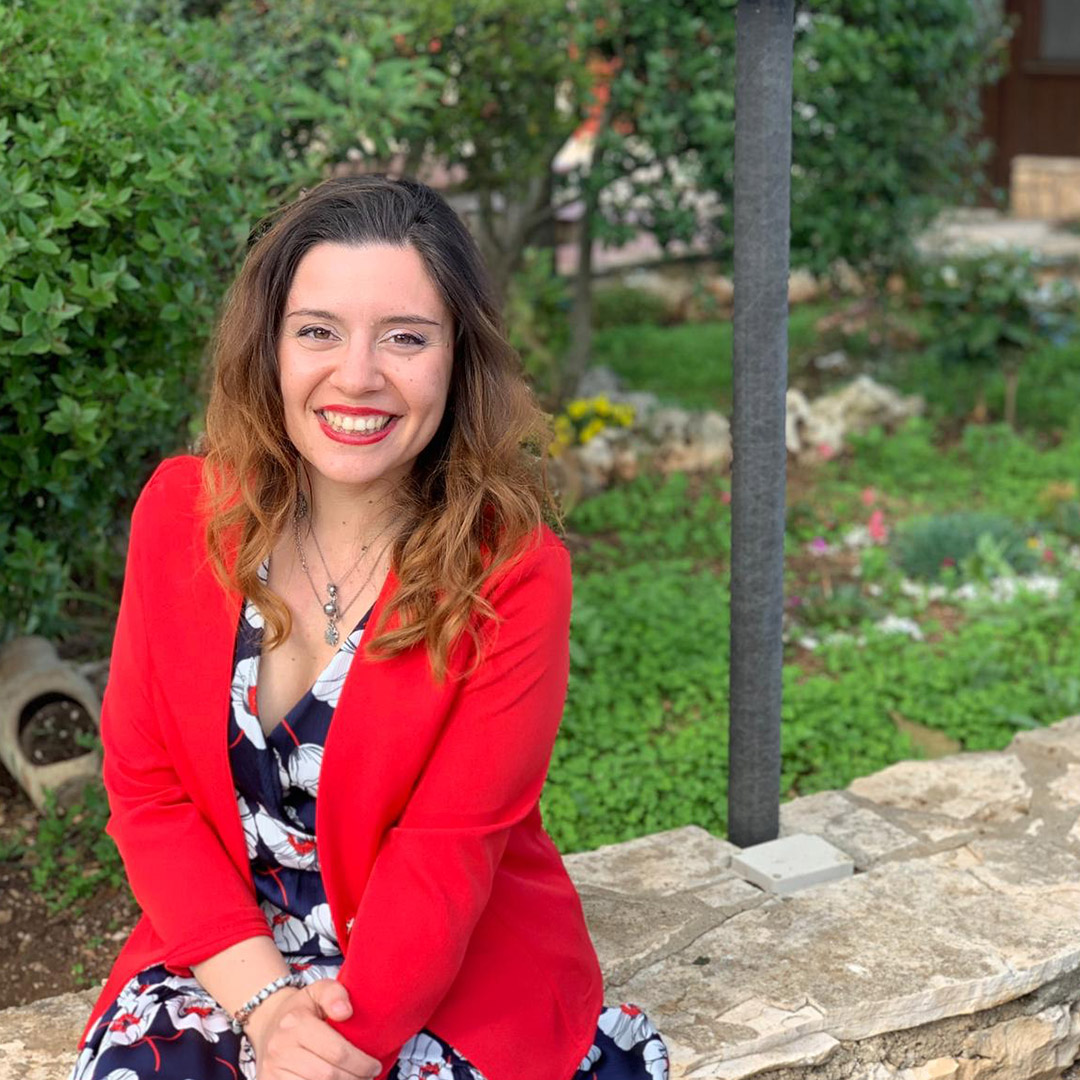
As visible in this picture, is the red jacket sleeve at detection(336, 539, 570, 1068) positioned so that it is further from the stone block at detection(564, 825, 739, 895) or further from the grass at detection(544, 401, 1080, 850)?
the grass at detection(544, 401, 1080, 850)

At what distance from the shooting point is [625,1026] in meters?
1.96

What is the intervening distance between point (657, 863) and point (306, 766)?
1001mm

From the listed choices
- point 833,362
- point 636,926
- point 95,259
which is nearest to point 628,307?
point 833,362

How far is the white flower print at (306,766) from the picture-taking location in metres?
1.83

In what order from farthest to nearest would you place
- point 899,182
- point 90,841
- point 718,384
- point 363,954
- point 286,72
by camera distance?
point 718,384
point 899,182
point 286,72
point 90,841
point 363,954

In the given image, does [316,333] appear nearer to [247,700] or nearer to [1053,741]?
[247,700]

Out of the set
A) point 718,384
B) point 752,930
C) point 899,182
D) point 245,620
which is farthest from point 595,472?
point 245,620

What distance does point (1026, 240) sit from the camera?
1014 centimetres

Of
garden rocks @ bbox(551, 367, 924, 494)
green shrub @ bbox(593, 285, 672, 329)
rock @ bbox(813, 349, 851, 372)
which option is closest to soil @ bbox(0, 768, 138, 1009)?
garden rocks @ bbox(551, 367, 924, 494)

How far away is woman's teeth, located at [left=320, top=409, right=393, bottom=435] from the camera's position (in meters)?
1.80

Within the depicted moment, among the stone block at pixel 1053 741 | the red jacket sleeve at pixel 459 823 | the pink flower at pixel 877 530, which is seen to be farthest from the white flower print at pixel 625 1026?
the pink flower at pixel 877 530

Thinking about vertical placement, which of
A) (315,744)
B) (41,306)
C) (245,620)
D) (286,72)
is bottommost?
(315,744)

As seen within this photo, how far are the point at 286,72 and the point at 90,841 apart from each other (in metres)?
2.11

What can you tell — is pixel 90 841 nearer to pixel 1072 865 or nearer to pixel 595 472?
pixel 1072 865
